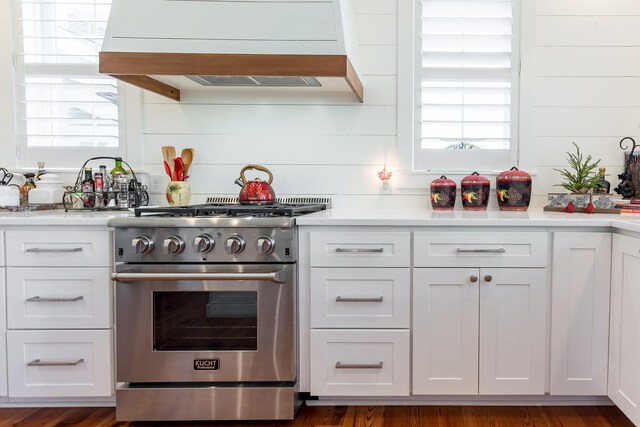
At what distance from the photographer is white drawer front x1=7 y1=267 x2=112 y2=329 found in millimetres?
1853

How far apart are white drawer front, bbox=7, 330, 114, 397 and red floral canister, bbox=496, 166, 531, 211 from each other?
76.9 inches

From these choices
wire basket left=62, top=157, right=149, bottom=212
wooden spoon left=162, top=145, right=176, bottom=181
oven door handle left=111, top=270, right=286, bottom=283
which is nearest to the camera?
oven door handle left=111, top=270, right=286, bottom=283

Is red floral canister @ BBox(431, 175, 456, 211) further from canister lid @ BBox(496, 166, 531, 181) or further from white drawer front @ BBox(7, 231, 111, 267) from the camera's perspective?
white drawer front @ BBox(7, 231, 111, 267)

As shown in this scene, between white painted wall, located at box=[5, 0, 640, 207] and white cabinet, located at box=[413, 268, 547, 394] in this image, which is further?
white painted wall, located at box=[5, 0, 640, 207]

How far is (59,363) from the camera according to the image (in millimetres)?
1864

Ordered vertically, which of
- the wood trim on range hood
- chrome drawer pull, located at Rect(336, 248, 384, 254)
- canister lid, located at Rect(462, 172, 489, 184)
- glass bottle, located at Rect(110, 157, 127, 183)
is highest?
the wood trim on range hood

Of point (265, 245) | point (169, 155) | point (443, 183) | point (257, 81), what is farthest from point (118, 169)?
point (443, 183)

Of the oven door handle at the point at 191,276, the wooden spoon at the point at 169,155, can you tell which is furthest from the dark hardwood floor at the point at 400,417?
the wooden spoon at the point at 169,155

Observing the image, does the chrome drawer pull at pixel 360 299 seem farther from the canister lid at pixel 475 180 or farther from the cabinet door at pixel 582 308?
the canister lid at pixel 475 180

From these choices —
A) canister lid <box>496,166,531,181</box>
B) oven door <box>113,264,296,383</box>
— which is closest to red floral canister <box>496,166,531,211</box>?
canister lid <box>496,166,531,181</box>

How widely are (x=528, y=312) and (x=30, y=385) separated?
2.07 m

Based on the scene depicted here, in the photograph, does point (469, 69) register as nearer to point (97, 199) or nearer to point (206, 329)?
point (206, 329)

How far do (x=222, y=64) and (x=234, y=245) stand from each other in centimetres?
77

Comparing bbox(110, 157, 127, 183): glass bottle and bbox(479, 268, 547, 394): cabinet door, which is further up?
bbox(110, 157, 127, 183): glass bottle
